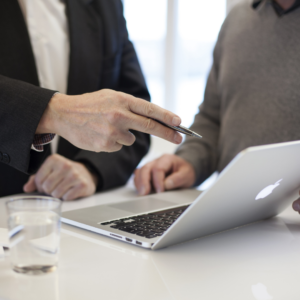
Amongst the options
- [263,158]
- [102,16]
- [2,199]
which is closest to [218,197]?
[263,158]

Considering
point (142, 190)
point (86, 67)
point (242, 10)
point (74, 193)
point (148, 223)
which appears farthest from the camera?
point (242, 10)

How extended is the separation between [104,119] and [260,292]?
1.30 ft

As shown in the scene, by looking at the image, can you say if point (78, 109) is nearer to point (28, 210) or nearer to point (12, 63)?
point (28, 210)

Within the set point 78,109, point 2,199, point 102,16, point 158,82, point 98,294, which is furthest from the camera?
point 158,82

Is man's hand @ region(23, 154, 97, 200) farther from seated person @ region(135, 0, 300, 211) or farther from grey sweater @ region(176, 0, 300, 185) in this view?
grey sweater @ region(176, 0, 300, 185)

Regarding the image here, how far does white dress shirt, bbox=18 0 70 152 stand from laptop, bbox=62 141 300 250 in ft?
1.76

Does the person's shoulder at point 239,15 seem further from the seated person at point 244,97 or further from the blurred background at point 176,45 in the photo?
the blurred background at point 176,45

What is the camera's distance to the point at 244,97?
134cm

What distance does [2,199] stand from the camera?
1.00m

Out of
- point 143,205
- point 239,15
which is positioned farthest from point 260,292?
point 239,15

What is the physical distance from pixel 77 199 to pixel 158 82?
380 cm

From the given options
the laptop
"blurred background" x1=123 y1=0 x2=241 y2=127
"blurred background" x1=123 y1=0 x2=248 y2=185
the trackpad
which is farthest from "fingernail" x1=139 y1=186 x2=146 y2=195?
"blurred background" x1=123 y1=0 x2=241 y2=127

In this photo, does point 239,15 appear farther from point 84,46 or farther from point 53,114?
point 53,114

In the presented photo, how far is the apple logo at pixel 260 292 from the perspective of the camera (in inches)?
17.7
